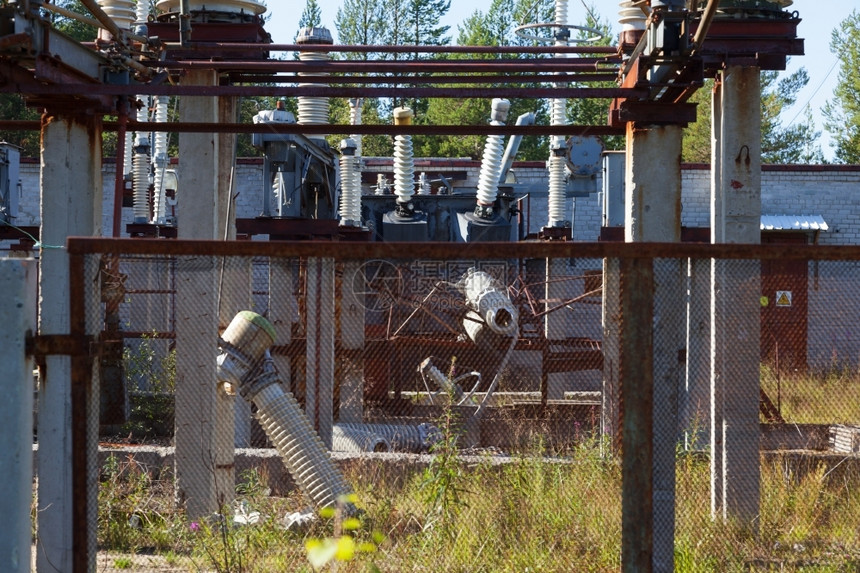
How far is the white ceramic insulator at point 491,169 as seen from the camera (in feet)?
53.9

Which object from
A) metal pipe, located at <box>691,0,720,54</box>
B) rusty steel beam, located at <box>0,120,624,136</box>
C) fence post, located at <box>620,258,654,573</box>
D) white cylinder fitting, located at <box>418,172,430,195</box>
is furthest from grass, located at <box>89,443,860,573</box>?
white cylinder fitting, located at <box>418,172,430,195</box>

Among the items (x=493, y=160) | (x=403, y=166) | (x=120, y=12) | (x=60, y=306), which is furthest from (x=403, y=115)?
(x=60, y=306)

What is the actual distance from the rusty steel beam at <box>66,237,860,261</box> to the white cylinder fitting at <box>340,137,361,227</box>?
1215 cm

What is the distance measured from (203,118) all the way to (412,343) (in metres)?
4.09

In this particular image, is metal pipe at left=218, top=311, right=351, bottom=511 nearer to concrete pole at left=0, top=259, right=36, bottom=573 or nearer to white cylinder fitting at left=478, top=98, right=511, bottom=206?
concrete pole at left=0, top=259, right=36, bottom=573

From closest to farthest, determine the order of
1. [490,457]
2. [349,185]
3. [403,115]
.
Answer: [490,457] → [403,115] → [349,185]

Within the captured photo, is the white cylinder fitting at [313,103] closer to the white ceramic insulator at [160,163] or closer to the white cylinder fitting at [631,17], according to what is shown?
the white cylinder fitting at [631,17]

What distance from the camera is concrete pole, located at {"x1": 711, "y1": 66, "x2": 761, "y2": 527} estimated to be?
7535mm

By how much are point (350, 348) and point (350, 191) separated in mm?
4752

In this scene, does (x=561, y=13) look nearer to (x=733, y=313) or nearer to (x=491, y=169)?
(x=491, y=169)

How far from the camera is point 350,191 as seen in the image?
57.4ft

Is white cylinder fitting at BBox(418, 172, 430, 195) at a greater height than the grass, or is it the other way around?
white cylinder fitting at BBox(418, 172, 430, 195)

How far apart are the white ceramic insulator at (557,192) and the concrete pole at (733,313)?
10.5m

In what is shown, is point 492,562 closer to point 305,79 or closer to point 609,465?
point 609,465
